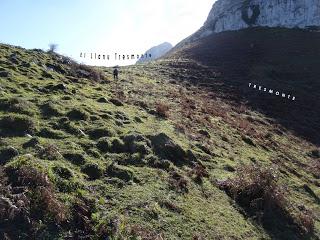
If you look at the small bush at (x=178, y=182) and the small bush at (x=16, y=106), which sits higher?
the small bush at (x=16, y=106)

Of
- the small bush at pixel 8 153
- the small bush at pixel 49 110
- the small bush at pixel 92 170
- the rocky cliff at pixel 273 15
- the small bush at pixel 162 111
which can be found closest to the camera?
the small bush at pixel 8 153

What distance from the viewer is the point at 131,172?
18.6 m

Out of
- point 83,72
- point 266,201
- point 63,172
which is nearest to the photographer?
point 63,172

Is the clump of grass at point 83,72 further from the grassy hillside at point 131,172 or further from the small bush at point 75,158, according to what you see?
the small bush at point 75,158

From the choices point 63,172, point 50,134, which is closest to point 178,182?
point 63,172

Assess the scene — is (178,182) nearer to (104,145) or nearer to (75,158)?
(104,145)

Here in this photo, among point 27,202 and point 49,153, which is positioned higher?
point 49,153

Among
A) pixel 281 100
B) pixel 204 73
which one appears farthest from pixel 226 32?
pixel 281 100

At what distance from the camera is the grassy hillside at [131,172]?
14406 millimetres

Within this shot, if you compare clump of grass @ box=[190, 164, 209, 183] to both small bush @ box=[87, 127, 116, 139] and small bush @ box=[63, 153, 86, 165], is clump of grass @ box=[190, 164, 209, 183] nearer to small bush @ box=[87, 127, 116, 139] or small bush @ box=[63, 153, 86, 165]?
small bush @ box=[87, 127, 116, 139]

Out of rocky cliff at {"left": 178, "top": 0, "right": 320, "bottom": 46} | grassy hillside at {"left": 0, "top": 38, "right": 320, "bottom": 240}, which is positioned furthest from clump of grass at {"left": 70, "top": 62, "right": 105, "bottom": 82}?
rocky cliff at {"left": 178, "top": 0, "right": 320, "bottom": 46}

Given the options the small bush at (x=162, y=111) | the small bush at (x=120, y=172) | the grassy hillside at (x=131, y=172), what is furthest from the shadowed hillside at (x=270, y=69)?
the small bush at (x=120, y=172)

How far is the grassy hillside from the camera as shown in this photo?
14.4 metres

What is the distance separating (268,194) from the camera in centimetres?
A: 2047
